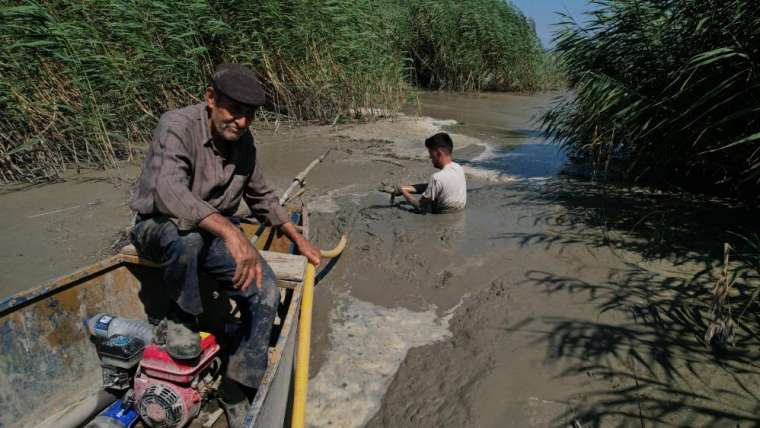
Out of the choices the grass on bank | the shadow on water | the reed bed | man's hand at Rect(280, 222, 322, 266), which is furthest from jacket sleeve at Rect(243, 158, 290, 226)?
the grass on bank

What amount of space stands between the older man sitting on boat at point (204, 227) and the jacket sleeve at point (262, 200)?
0.32m

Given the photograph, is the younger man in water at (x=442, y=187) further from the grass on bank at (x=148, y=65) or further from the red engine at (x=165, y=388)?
the grass on bank at (x=148, y=65)

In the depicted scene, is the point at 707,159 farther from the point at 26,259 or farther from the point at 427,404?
the point at 26,259

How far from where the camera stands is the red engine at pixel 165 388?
2457 mm

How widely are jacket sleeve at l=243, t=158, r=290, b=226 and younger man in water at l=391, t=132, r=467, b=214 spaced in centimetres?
256

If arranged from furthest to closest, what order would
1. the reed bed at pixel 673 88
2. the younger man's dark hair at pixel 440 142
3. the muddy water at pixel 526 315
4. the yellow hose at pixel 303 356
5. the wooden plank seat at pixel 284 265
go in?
the younger man's dark hair at pixel 440 142
the reed bed at pixel 673 88
the wooden plank seat at pixel 284 265
the muddy water at pixel 526 315
the yellow hose at pixel 303 356

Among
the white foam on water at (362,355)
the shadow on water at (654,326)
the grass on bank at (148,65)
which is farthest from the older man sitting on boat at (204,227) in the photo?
the grass on bank at (148,65)

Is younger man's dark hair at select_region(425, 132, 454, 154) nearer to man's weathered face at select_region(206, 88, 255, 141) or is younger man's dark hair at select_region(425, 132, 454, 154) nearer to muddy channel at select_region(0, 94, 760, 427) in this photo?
muddy channel at select_region(0, 94, 760, 427)

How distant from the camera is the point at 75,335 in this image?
2.82 m

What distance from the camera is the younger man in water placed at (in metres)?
5.52

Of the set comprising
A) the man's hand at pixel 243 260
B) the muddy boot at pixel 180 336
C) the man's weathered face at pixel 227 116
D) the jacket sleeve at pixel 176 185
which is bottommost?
the muddy boot at pixel 180 336

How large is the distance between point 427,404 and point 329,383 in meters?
0.60

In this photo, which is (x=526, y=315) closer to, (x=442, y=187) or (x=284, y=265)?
(x=284, y=265)

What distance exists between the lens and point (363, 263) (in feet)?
15.0
